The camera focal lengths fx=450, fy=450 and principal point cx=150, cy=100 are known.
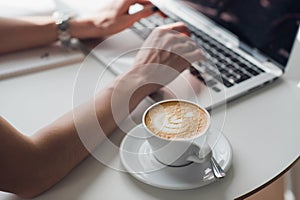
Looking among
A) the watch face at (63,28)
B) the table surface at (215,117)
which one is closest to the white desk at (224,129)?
the table surface at (215,117)

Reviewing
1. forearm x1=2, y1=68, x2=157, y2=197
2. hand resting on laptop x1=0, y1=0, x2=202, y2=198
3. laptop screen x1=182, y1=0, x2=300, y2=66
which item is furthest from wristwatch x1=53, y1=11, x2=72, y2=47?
laptop screen x1=182, y1=0, x2=300, y2=66

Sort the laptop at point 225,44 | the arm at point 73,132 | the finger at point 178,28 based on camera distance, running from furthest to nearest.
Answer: the finger at point 178,28 < the laptop at point 225,44 < the arm at point 73,132

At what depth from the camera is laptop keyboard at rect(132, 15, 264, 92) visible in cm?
91

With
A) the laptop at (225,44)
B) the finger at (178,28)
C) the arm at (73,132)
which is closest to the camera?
the arm at (73,132)

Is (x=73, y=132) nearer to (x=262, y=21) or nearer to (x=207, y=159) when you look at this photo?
(x=207, y=159)

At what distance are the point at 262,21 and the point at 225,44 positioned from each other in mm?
101

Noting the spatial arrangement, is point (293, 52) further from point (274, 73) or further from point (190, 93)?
point (190, 93)

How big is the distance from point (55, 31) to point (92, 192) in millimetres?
492

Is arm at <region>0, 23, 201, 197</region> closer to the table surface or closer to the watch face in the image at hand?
the table surface

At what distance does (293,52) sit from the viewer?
3.39 feet

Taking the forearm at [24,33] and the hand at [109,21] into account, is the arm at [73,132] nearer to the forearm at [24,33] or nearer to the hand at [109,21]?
the hand at [109,21]

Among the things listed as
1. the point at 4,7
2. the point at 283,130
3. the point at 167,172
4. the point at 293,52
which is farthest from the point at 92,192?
the point at 4,7

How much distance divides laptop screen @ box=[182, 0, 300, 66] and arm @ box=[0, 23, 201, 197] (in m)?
0.18

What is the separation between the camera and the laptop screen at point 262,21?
97 cm
